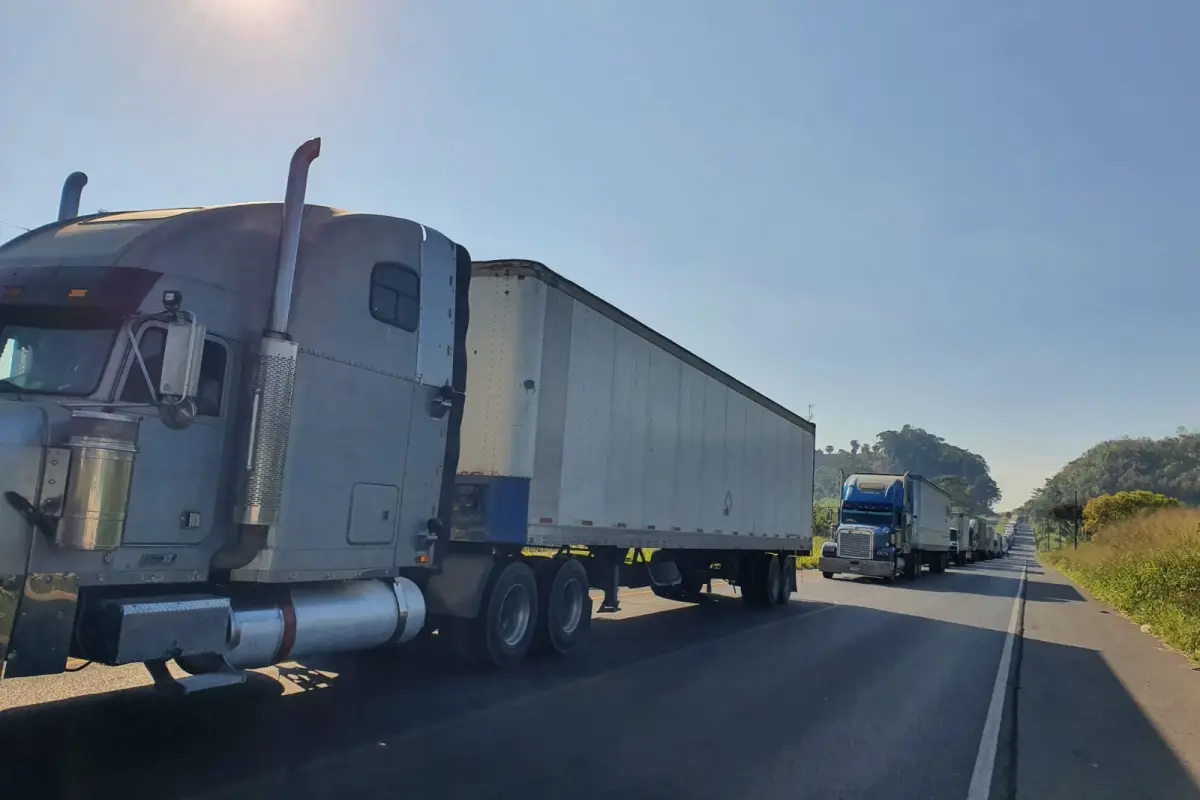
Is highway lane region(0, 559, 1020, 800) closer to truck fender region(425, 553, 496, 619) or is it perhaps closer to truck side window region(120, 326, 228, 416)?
truck fender region(425, 553, 496, 619)

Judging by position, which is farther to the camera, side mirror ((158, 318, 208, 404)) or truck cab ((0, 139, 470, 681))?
side mirror ((158, 318, 208, 404))

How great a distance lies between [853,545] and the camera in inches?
1193

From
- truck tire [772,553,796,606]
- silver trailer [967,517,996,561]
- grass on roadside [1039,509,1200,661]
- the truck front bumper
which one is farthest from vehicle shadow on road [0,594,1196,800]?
silver trailer [967,517,996,561]

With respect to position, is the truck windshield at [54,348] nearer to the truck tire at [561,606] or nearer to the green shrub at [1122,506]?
the truck tire at [561,606]

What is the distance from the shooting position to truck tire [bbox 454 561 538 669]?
8555mm

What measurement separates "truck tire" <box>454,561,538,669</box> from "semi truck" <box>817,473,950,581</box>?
902 inches

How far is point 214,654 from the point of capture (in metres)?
5.81

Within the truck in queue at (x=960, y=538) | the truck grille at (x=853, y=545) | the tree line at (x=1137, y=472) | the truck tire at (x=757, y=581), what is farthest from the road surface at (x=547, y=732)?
the tree line at (x=1137, y=472)

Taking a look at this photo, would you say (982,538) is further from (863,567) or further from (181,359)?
(181,359)

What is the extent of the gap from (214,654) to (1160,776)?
702cm

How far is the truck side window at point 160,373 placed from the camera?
5.40 metres

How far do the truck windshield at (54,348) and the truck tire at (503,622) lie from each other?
14.2 ft

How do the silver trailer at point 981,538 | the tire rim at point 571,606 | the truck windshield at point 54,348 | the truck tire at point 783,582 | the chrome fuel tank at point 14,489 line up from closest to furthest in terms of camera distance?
the chrome fuel tank at point 14,489 < the truck windshield at point 54,348 < the tire rim at point 571,606 < the truck tire at point 783,582 < the silver trailer at point 981,538

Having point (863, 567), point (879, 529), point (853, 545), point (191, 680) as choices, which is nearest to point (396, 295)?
point (191, 680)
